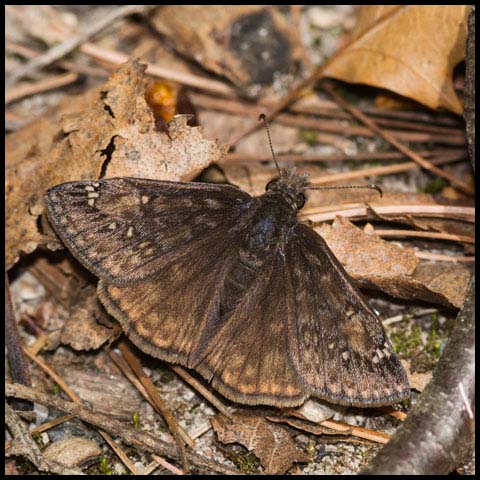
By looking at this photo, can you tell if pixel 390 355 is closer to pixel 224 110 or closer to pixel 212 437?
pixel 212 437

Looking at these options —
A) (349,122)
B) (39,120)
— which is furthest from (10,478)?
(349,122)

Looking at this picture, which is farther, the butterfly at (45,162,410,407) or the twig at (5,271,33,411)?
the twig at (5,271,33,411)

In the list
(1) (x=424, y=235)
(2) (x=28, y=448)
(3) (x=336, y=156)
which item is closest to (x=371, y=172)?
(3) (x=336, y=156)

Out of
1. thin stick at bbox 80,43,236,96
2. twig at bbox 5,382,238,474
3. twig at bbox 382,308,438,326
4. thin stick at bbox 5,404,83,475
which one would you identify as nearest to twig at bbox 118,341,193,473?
twig at bbox 5,382,238,474

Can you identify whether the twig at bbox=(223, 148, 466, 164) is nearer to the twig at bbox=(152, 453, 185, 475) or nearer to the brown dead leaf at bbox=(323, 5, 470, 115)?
the brown dead leaf at bbox=(323, 5, 470, 115)

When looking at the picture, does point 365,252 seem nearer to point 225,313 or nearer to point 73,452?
point 225,313
